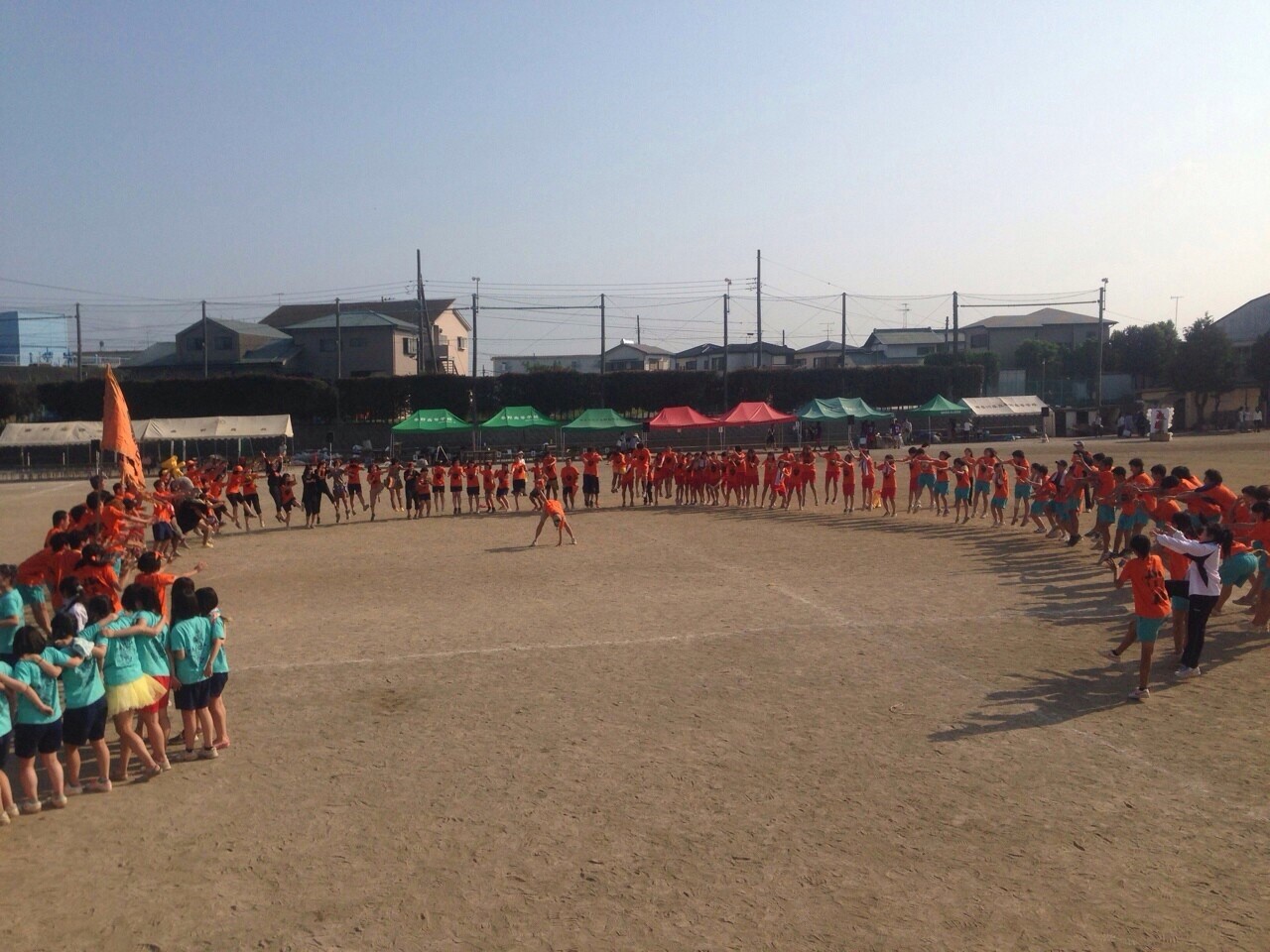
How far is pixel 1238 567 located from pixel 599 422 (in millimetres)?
34455

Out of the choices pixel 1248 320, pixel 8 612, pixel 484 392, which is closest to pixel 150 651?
pixel 8 612

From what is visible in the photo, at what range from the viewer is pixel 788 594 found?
13.3 meters

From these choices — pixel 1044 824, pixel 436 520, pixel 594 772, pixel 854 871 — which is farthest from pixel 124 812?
pixel 436 520

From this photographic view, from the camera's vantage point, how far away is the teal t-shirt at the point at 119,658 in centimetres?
682

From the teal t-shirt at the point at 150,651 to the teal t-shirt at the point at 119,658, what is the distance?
7cm

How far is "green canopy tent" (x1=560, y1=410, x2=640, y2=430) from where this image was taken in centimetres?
4322

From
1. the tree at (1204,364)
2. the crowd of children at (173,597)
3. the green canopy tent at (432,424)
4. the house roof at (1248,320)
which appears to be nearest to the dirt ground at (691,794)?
the crowd of children at (173,597)

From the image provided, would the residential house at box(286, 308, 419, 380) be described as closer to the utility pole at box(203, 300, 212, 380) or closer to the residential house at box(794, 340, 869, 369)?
the utility pole at box(203, 300, 212, 380)

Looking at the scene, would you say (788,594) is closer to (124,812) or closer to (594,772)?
(594,772)

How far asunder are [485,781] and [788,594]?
710cm

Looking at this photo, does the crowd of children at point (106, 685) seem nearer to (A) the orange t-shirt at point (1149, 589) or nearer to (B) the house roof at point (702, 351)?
(A) the orange t-shirt at point (1149, 589)

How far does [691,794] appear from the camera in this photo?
21.8 feet

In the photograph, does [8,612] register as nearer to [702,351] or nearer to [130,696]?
[130,696]

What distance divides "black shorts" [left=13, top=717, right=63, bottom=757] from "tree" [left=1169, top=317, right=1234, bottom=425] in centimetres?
6262
